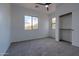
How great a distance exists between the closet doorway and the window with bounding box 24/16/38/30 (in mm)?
1934

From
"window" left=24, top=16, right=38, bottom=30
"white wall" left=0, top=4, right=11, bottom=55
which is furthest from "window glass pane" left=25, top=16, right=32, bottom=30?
"white wall" left=0, top=4, right=11, bottom=55

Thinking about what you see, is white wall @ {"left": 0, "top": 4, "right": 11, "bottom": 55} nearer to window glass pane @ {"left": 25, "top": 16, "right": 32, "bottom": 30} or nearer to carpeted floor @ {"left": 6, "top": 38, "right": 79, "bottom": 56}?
carpeted floor @ {"left": 6, "top": 38, "right": 79, "bottom": 56}

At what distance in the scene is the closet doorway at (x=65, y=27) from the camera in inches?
185

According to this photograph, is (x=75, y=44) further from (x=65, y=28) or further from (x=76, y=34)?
(x=65, y=28)

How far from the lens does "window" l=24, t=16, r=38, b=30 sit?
19.3 feet

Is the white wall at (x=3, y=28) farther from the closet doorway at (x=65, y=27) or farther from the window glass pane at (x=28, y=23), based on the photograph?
the closet doorway at (x=65, y=27)

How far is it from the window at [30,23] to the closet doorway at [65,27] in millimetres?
1934

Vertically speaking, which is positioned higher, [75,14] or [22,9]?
[22,9]

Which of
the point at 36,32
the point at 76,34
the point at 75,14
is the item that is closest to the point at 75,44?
the point at 76,34

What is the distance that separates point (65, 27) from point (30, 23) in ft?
8.00

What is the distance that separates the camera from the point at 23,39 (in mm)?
5668

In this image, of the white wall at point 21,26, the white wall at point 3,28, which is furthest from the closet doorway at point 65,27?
the white wall at point 3,28

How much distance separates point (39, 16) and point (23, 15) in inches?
60.5

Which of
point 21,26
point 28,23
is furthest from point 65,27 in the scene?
point 21,26
